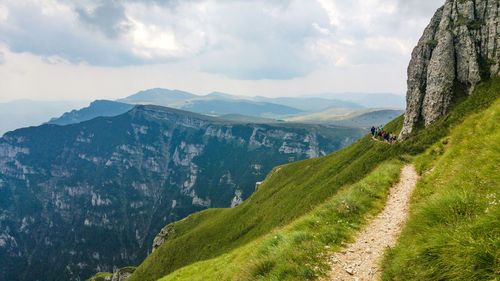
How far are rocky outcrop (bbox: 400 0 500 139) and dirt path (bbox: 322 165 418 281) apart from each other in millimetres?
56023

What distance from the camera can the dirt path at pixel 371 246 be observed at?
897 cm

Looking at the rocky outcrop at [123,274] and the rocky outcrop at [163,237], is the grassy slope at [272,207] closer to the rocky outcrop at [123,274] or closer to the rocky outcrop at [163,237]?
the rocky outcrop at [163,237]

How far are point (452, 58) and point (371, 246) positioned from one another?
71.1 metres

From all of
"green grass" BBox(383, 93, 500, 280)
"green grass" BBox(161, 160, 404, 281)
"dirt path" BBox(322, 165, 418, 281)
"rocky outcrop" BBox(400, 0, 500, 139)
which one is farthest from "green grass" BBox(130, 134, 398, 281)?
"green grass" BBox(383, 93, 500, 280)

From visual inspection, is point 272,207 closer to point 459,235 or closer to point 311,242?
point 311,242

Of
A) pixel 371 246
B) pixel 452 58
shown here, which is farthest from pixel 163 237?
pixel 452 58

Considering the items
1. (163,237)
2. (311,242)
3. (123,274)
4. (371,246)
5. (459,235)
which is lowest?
(123,274)

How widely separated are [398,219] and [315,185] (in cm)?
9175

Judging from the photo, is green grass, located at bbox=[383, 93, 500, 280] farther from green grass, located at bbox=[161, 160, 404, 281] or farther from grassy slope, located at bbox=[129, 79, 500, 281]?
grassy slope, located at bbox=[129, 79, 500, 281]

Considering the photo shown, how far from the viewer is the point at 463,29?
Result: 5828 centimetres

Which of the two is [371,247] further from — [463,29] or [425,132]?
[463,29]

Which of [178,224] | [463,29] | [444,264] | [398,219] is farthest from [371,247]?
[178,224]

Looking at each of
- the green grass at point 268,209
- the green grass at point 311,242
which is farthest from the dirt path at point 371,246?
the green grass at point 268,209

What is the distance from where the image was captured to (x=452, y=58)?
5716 cm
